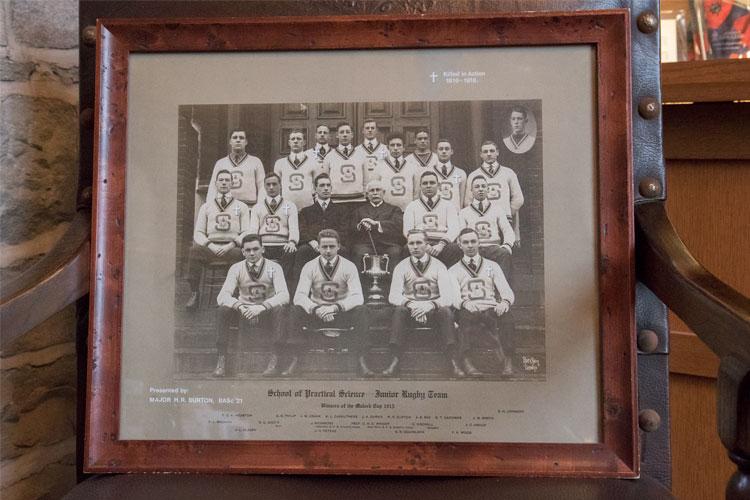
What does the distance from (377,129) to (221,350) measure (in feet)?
1.06

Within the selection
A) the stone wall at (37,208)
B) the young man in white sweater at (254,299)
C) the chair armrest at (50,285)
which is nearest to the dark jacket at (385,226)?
the young man in white sweater at (254,299)

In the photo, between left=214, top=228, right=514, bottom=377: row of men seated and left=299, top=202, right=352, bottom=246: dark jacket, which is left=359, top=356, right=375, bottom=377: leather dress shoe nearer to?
left=214, top=228, right=514, bottom=377: row of men seated

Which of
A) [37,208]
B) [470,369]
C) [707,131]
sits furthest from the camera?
[707,131]

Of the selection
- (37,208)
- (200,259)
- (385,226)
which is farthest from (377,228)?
→ (37,208)

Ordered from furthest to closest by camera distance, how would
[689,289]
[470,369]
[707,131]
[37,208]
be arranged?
[707,131], [37,208], [470,369], [689,289]

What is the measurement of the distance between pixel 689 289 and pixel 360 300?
361 millimetres

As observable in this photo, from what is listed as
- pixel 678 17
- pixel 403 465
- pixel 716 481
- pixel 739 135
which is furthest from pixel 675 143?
pixel 403 465

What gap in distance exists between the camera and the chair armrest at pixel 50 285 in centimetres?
83

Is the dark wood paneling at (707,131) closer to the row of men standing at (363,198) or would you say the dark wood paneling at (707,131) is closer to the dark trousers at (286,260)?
the row of men standing at (363,198)

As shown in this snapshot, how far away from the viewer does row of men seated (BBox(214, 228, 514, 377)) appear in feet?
2.90

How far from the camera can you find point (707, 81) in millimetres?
1202

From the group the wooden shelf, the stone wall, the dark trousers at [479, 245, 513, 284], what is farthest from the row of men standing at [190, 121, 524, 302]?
the wooden shelf

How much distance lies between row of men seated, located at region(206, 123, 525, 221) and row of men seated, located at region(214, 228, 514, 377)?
5 cm

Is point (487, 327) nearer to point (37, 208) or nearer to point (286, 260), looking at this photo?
point (286, 260)
